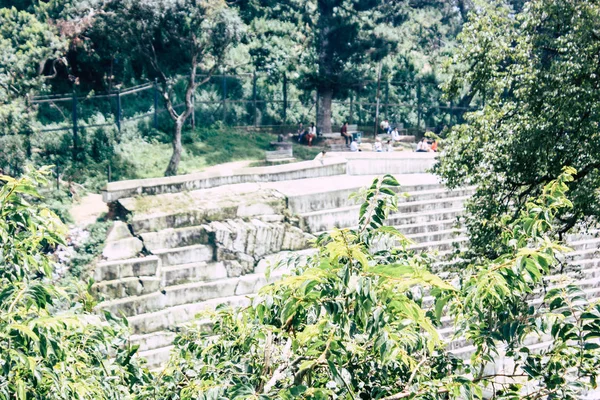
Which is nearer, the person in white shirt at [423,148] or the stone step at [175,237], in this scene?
the stone step at [175,237]

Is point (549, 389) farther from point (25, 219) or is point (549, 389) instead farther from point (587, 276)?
point (587, 276)

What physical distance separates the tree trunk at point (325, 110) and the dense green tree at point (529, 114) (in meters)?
13.2

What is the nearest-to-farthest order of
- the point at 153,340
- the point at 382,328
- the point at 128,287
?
the point at 382,328 → the point at 153,340 → the point at 128,287

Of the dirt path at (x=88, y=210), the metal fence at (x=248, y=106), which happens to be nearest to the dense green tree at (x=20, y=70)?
the metal fence at (x=248, y=106)

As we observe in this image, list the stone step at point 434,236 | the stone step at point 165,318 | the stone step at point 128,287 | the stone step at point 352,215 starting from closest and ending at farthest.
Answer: the stone step at point 165,318 < the stone step at point 128,287 < the stone step at point 352,215 < the stone step at point 434,236

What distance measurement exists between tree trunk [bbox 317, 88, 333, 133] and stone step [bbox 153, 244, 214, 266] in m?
12.0

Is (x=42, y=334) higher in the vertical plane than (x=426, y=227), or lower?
higher

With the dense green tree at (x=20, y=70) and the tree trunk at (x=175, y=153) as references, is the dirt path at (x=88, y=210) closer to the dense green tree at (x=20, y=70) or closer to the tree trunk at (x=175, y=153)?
the dense green tree at (x=20, y=70)

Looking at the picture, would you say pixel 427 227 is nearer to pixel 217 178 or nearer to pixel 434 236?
pixel 434 236

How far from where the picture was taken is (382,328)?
4.10 metres

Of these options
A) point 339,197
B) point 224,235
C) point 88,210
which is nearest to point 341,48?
point 339,197

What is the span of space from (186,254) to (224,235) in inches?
35.0

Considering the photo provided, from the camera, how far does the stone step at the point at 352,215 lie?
15.8 m

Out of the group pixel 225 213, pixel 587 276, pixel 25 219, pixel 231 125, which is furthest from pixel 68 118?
pixel 25 219
